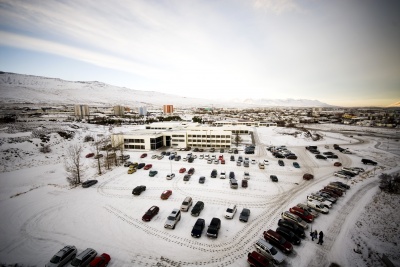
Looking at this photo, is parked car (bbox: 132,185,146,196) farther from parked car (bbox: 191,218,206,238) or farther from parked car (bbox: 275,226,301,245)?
parked car (bbox: 275,226,301,245)

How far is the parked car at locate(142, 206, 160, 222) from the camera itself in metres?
20.7

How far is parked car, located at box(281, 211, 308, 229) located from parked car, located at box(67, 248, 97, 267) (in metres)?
19.3

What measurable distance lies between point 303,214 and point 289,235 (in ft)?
16.1

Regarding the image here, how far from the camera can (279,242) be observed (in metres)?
16.4

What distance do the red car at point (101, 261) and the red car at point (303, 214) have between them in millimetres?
19618

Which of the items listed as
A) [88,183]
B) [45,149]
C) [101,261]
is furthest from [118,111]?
[101,261]

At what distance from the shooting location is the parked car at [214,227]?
1794 cm

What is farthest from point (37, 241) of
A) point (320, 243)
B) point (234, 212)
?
point (320, 243)

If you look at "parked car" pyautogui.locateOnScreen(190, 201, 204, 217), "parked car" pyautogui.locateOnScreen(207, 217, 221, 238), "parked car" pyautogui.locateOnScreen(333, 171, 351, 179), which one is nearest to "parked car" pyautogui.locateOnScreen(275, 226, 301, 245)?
"parked car" pyautogui.locateOnScreen(207, 217, 221, 238)

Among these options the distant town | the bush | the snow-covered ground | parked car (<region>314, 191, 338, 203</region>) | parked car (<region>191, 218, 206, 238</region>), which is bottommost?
the snow-covered ground

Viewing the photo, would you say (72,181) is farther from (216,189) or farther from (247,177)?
(247,177)

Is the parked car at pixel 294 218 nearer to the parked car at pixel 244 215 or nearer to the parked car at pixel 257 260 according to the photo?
the parked car at pixel 244 215

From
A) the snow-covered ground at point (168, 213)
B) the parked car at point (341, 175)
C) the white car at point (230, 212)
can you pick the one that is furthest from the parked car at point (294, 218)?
the parked car at point (341, 175)

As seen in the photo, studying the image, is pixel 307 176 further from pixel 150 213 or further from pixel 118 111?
pixel 118 111
